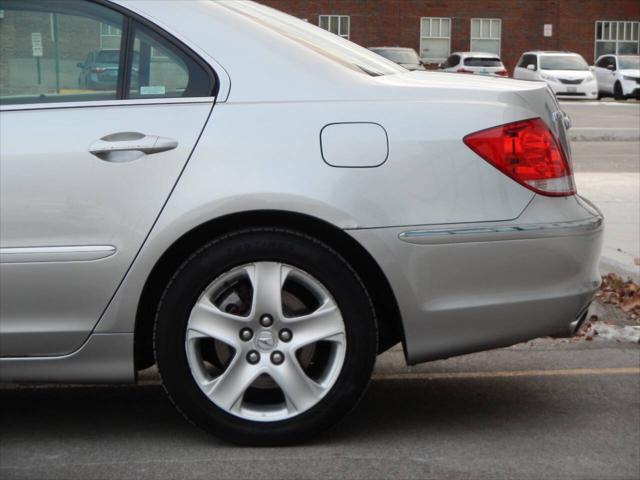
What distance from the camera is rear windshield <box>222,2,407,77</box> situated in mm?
4574

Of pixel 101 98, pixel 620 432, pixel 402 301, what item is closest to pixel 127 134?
pixel 101 98

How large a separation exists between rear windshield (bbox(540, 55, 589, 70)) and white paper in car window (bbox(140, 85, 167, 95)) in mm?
34393

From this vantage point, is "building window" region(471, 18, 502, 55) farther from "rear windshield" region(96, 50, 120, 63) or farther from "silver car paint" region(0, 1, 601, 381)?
"rear windshield" region(96, 50, 120, 63)

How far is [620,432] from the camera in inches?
183

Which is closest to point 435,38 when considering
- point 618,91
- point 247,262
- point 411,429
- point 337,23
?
point 337,23

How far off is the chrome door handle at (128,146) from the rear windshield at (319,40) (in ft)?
2.17

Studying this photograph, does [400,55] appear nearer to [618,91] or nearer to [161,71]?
[618,91]

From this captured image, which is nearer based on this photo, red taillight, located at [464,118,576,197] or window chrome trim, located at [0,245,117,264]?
window chrome trim, located at [0,245,117,264]

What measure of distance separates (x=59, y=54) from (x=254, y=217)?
35.6 inches

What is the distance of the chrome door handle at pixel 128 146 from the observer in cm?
420

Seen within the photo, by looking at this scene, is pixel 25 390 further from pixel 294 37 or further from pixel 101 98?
pixel 294 37

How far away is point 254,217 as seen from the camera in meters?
4.30

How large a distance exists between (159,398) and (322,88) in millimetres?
1605

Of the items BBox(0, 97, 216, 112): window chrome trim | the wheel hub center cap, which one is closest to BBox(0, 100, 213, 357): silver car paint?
BBox(0, 97, 216, 112): window chrome trim
